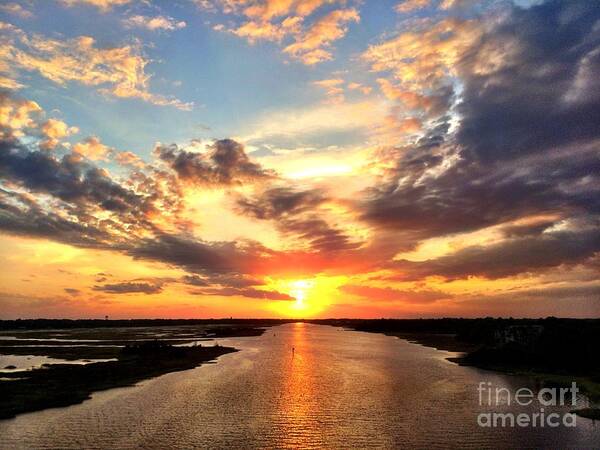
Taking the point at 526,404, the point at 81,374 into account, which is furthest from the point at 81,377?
the point at 526,404

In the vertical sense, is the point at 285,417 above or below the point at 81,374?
above

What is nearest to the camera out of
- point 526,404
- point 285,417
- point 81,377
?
point 285,417

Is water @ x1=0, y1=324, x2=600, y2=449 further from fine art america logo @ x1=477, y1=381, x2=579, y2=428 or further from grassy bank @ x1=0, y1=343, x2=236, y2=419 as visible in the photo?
grassy bank @ x1=0, y1=343, x2=236, y2=419

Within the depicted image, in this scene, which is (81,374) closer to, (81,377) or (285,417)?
(81,377)

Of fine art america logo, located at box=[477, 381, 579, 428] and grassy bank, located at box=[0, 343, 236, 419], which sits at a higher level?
fine art america logo, located at box=[477, 381, 579, 428]

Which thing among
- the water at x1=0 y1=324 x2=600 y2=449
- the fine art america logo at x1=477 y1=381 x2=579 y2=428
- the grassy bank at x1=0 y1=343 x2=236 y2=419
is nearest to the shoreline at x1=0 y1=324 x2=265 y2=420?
the grassy bank at x1=0 y1=343 x2=236 y2=419
